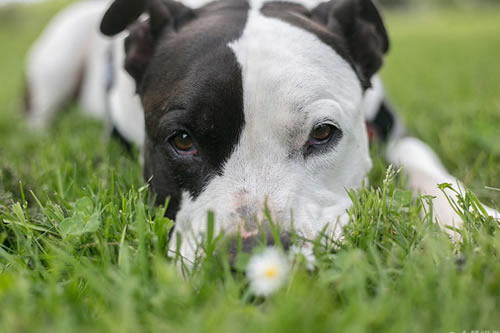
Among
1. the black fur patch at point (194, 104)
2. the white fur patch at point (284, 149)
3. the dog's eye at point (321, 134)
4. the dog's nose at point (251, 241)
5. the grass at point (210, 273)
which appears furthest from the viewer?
the dog's eye at point (321, 134)

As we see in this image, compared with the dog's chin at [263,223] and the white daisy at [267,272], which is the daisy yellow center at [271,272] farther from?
the dog's chin at [263,223]

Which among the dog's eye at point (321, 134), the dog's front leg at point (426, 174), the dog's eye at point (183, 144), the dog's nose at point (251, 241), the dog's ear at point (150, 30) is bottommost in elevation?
the dog's front leg at point (426, 174)

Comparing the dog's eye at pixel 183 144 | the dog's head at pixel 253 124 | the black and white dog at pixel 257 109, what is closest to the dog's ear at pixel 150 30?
the black and white dog at pixel 257 109

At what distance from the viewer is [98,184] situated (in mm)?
1970

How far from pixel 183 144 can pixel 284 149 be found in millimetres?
416

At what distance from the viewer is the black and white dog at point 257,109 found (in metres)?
1.84

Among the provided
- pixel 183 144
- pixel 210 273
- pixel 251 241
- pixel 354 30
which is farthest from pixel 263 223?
pixel 354 30

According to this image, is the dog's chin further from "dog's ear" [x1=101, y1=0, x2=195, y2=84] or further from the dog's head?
"dog's ear" [x1=101, y1=0, x2=195, y2=84]

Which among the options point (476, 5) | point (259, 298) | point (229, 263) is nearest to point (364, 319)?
point (259, 298)

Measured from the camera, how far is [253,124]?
189cm

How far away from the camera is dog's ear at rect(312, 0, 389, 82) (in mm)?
2484

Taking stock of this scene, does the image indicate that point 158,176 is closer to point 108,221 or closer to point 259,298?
point 108,221

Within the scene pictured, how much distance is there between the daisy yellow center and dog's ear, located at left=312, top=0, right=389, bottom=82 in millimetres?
1455

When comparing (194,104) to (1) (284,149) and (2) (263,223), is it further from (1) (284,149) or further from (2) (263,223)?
(2) (263,223)
